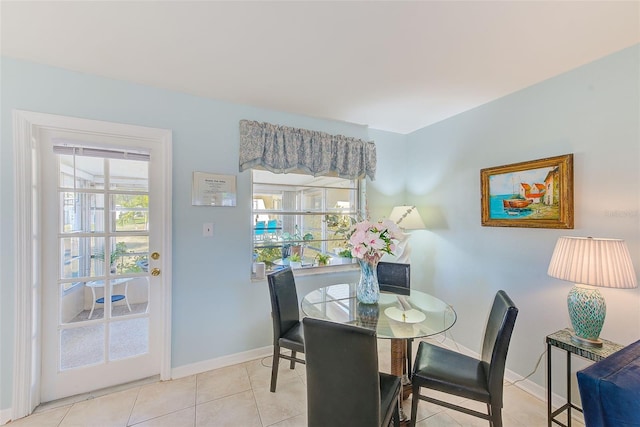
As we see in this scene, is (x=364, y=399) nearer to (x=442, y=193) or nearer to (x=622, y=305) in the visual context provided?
(x=622, y=305)

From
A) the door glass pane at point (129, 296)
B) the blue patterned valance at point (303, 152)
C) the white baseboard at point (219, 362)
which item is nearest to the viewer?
the door glass pane at point (129, 296)

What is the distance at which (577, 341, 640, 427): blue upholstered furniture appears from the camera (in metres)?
0.73

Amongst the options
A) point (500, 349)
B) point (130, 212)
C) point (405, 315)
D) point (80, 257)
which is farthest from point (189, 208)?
point (500, 349)

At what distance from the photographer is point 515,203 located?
7.09 feet

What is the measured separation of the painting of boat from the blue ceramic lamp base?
2.33ft

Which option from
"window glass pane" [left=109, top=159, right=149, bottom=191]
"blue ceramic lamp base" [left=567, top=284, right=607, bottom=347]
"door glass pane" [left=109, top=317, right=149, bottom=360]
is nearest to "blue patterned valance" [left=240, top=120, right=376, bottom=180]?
"window glass pane" [left=109, top=159, right=149, bottom=191]

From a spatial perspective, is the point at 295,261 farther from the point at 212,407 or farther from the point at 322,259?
the point at 212,407

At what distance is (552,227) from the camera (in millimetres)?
1933

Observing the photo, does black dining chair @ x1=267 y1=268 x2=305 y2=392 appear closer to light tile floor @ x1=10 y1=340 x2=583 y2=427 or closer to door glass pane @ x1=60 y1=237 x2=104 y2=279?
light tile floor @ x1=10 y1=340 x2=583 y2=427

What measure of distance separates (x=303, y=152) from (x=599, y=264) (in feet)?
7.59

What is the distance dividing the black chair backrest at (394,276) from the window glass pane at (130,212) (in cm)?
214

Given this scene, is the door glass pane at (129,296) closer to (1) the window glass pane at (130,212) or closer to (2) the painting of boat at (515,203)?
(1) the window glass pane at (130,212)

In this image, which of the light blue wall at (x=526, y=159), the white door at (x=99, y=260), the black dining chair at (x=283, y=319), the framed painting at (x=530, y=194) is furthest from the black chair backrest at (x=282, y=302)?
the framed painting at (x=530, y=194)

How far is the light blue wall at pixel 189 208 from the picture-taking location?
174 cm
